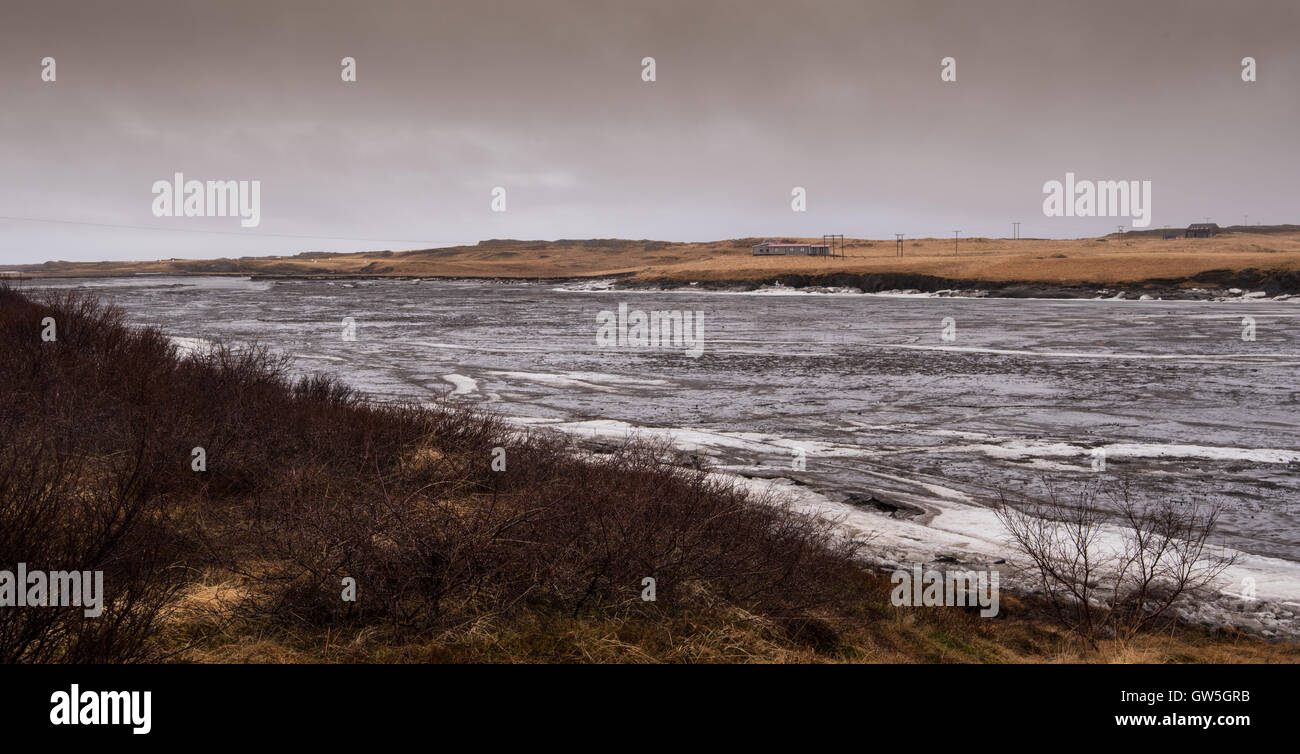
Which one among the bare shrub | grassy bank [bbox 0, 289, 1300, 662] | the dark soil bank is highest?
the dark soil bank

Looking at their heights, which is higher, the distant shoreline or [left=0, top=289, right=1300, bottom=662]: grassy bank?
the distant shoreline

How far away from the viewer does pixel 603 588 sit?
6.39 meters

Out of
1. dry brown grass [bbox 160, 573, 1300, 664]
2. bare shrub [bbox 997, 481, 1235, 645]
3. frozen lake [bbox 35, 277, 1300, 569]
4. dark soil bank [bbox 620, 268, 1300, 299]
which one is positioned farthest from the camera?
dark soil bank [bbox 620, 268, 1300, 299]

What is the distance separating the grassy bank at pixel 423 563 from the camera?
5496 mm

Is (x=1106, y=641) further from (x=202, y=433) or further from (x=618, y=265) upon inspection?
(x=618, y=265)

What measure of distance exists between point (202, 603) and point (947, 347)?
28.8 metres

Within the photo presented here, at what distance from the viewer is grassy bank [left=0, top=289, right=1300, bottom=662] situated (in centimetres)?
550

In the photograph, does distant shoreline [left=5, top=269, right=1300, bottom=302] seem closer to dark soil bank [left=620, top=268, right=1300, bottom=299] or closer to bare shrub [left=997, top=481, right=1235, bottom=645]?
dark soil bank [left=620, top=268, right=1300, bottom=299]

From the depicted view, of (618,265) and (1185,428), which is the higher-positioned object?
(618,265)

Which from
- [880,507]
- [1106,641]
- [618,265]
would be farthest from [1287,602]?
[618,265]

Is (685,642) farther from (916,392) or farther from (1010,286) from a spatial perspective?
(1010,286)

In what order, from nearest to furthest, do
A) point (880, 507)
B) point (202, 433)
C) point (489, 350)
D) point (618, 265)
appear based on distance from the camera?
point (202, 433) → point (880, 507) → point (489, 350) → point (618, 265)

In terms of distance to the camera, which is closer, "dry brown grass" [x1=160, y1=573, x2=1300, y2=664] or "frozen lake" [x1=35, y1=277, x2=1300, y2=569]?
"dry brown grass" [x1=160, y1=573, x2=1300, y2=664]

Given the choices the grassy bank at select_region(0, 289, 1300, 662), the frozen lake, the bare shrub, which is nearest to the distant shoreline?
the frozen lake
